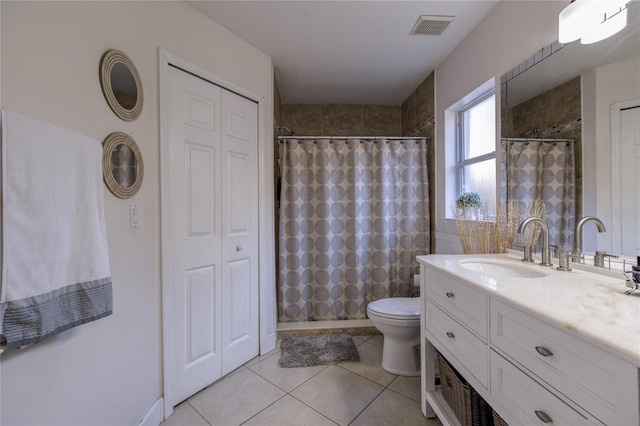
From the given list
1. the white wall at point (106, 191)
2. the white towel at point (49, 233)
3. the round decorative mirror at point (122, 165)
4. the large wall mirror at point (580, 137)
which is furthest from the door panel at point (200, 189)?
the large wall mirror at point (580, 137)

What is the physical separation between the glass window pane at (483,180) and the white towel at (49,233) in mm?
2167

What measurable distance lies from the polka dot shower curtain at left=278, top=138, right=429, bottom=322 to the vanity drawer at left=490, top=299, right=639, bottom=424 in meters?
1.66

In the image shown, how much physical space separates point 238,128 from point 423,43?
1542mm

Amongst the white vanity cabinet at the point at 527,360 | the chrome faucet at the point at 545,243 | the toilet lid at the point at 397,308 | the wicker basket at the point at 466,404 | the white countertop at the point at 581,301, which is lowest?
the wicker basket at the point at 466,404

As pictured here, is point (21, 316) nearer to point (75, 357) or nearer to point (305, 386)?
point (75, 357)

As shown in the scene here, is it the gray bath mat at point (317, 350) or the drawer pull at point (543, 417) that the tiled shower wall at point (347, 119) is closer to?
the gray bath mat at point (317, 350)

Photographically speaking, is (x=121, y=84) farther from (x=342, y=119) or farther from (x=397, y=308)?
(x=342, y=119)

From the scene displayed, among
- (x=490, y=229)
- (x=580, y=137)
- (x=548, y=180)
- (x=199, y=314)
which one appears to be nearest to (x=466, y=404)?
(x=490, y=229)

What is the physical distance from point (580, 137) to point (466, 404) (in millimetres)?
1278

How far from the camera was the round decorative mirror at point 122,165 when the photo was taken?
113 centimetres

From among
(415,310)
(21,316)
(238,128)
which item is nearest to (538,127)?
(415,310)

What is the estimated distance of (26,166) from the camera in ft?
2.44

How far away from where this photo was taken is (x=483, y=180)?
194cm

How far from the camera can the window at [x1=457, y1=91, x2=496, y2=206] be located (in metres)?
1.88
